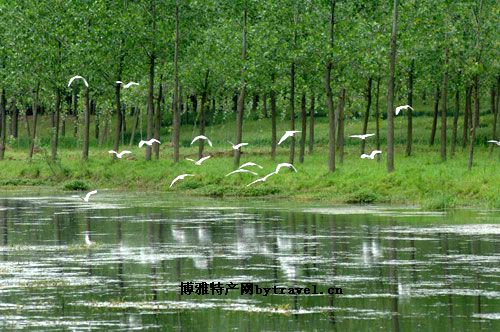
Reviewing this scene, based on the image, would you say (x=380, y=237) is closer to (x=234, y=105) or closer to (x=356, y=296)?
(x=356, y=296)

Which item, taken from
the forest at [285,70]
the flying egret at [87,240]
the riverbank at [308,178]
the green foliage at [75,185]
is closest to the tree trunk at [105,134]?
the forest at [285,70]

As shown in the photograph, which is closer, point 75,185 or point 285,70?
point 285,70

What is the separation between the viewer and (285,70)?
6700 cm

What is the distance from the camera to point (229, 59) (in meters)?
72.2

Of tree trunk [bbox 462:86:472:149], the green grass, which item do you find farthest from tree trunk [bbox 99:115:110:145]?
tree trunk [bbox 462:86:472:149]

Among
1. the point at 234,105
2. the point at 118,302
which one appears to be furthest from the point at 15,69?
the point at 118,302

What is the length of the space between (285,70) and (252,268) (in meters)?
38.6

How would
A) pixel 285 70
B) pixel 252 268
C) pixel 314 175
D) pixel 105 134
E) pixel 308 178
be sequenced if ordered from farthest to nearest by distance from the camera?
pixel 105 134, pixel 285 70, pixel 314 175, pixel 308 178, pixel 252 268

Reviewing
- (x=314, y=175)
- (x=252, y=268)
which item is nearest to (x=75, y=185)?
(x=314, y=175)

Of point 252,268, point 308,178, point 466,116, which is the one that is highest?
point 466,116

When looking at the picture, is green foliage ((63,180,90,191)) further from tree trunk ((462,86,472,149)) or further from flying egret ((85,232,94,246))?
flying egret ((85,232,94,246))

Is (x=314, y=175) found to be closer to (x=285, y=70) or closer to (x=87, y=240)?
(x=285, y=70)

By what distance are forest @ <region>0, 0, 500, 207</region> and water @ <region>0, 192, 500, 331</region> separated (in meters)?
10.1

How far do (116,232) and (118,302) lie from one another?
51.8 ft
